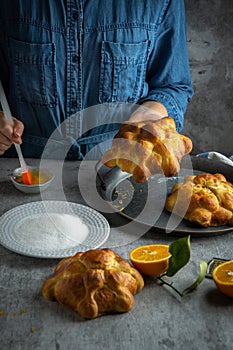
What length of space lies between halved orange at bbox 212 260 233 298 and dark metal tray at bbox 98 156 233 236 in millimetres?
192

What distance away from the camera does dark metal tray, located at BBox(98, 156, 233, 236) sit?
1.41 meters

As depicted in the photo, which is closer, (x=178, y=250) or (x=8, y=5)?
(x=178, y=250)

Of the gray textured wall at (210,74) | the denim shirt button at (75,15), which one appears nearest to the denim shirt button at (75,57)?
the denim shirt button at (75,15)

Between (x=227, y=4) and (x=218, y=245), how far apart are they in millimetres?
1909

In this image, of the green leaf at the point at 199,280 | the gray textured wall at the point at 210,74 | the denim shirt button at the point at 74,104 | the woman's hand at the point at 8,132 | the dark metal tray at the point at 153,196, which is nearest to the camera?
the green leaf at the point at 199,280

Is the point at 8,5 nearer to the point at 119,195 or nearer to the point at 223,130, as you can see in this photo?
the point at 119,195

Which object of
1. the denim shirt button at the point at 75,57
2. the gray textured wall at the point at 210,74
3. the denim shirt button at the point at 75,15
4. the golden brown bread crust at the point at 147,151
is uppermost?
the denim shirt button at the point at 75,15

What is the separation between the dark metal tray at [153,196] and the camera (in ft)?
4.61

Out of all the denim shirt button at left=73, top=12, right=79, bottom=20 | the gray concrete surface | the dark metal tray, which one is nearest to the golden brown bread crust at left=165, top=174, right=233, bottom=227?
the dark metal tray

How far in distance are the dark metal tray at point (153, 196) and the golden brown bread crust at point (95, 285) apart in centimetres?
27

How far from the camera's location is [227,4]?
2758 mm

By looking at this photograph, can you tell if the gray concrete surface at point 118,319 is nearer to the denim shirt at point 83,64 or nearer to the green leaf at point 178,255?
the green leaf at point 178,255

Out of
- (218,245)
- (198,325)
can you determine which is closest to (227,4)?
(218,245)

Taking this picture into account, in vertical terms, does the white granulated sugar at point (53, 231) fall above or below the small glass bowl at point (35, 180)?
above
